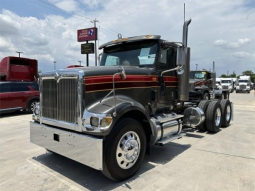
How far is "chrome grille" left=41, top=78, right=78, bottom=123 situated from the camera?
3418 millimetres

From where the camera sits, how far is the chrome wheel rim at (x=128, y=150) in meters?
3.38

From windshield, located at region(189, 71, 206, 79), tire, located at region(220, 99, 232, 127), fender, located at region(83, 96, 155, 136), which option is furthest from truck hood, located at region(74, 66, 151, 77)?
windshield, located at region(189, 71, 206, 79)

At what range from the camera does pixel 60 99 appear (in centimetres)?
366

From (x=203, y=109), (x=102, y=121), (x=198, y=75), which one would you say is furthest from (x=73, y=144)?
(x=198, y=75)

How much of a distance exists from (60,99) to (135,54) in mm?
1867

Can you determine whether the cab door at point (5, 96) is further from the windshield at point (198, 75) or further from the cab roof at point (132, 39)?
the windshield at point (198, 75)

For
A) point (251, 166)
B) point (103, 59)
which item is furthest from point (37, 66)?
point (251, 166)

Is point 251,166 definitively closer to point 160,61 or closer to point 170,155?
point 170,155

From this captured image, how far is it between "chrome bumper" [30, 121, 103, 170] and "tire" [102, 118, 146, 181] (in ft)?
0.60

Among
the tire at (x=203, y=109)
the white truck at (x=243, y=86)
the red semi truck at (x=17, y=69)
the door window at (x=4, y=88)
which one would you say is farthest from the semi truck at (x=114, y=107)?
the white truck at (x=243, y=86)

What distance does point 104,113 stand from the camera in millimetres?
3115

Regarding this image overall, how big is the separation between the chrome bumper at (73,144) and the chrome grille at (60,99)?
24 centimetres

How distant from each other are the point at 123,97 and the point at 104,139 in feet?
2.91

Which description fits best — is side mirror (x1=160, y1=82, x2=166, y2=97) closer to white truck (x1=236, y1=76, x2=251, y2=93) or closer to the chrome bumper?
the chrome bumper
